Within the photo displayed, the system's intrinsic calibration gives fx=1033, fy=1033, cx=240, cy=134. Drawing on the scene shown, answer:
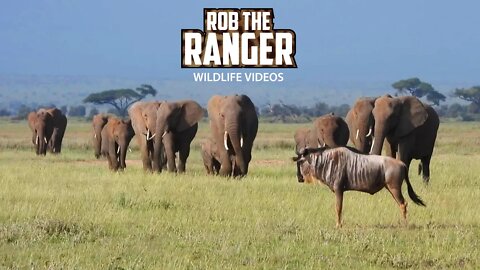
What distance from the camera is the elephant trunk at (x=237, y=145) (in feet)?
79.3

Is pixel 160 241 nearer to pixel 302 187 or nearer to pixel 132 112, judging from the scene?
pixel 302 187

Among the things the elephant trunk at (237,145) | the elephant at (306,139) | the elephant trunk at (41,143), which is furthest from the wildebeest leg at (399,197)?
the elephant trunk at (41,143)

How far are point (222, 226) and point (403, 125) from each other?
993 cm

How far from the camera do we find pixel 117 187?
20.3m

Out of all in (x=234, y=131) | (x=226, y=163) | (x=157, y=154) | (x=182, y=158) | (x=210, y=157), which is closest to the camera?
(x=234, y=131)

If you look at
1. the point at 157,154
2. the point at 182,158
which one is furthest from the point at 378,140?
the point at 157,154

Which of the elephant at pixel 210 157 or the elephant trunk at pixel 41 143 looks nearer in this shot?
the elephant at pixel 210 157

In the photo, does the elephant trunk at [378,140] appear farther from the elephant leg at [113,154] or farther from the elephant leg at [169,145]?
the elephant leg at [113,154]

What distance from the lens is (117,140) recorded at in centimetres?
2972

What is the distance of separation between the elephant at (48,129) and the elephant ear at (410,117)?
20.9 metres

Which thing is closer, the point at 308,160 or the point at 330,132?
the point at 308,160

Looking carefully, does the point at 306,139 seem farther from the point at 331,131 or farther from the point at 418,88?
the point at 418,88

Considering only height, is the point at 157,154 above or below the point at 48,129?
above

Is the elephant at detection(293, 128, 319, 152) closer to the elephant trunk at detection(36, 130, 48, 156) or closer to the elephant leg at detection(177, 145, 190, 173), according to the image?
the elephant leg at detection(177, 145, 190, 173)
